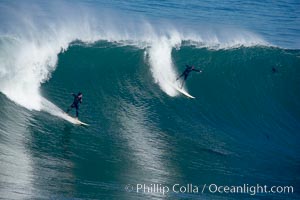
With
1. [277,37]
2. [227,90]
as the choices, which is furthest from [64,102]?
[277,37]

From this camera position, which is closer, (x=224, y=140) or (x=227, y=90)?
(x=224, y=140)

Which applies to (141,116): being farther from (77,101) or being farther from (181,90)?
(181,90)

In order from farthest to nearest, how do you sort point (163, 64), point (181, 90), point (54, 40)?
point (54, 40), point (163, 64), point (181, 90)

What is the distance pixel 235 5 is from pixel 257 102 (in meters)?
21.7

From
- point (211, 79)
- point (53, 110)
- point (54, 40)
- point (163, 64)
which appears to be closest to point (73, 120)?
point (53, 110)

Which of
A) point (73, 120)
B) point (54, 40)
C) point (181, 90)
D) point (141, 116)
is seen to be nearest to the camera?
point (73, 120)

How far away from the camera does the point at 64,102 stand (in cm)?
1508

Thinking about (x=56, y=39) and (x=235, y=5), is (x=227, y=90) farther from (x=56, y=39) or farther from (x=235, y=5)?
(x=235, y=5)

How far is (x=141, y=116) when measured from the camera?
51.2ft

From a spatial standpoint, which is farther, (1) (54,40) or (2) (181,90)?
(1) (54,40)

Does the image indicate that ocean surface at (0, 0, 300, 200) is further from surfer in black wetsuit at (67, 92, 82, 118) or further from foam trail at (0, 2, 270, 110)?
surfer in black wetsuit at (67, 92, 82, 118)

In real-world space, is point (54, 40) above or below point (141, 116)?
above

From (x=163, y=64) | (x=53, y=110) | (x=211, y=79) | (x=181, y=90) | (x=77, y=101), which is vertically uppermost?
(x=163, y=64)

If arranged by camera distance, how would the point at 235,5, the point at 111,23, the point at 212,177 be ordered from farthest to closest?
the point at 235,5, the point at 111,23, the point at 212,177
